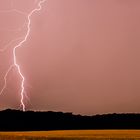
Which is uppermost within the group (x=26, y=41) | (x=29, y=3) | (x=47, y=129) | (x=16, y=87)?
(x=29, y=3)

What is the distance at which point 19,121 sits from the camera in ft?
13.7

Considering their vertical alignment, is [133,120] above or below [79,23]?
below

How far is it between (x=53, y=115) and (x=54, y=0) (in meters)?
1.28

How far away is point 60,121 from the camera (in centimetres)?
420

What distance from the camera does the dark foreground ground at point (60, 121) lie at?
4.08 m

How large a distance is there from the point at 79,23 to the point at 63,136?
5.37 feet

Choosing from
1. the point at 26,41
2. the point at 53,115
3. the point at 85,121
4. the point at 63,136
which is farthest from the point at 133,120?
the point at 26,41

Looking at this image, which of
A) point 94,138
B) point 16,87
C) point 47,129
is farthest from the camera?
point 16,87

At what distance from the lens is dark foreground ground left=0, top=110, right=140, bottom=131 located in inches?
161

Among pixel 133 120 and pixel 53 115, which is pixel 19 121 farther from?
pixel 133 120

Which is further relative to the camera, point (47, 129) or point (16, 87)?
point (16, 87)

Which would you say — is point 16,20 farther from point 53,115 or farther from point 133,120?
point 133,120

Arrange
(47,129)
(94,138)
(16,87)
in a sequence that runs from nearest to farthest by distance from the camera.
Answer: (94,138) < (47,129) < (16,87)

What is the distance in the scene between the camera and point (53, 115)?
14.0ft
